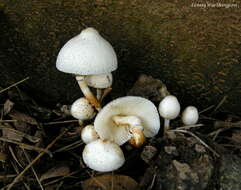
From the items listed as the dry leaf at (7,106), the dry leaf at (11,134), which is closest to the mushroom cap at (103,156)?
the dry leaf at (11,134)

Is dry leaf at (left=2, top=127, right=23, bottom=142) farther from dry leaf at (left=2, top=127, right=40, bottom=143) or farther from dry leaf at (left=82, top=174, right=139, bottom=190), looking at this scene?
dry leaf at (left=82, top=174, right=139, bottom=190)

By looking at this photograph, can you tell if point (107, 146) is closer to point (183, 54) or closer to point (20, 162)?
point (20, 162)

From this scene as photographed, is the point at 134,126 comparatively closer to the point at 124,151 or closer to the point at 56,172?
the point at 124,151

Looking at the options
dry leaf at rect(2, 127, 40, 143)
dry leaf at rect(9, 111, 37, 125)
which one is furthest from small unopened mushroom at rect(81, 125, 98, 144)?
dry leaf at rect(9, 111, 37, 125)

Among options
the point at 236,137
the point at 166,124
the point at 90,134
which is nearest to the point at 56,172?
the point at 90,134

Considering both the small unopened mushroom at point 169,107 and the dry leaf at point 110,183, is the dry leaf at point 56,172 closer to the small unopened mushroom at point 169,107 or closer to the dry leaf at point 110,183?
the dry leaf at point 110,183

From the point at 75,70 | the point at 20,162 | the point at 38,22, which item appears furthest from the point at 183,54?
the point at 20,162
